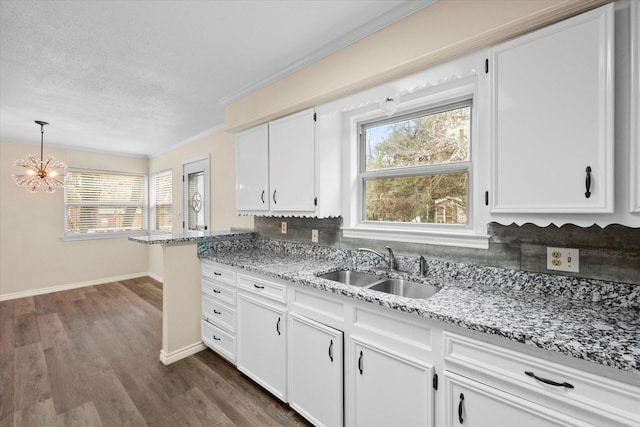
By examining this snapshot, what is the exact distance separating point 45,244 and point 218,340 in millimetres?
4223

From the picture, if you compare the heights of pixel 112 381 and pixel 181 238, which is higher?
pixel 181 238

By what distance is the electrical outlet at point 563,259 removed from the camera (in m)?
1.42

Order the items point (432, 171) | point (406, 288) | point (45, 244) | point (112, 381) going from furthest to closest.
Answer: point (45, 244) → point (112, 381) → point (432, 171) → point (406, 288)

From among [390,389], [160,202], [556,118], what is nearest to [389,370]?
[390,389]

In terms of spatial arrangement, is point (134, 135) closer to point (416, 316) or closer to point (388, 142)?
point (388, 142)

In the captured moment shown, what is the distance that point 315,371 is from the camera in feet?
5.90

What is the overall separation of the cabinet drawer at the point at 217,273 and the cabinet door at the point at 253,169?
2.04ft

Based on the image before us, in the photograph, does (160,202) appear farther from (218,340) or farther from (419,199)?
(419,199)

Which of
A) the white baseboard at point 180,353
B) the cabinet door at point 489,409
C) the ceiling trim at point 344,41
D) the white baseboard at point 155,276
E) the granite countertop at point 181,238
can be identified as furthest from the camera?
the white baseboard at point 155,276

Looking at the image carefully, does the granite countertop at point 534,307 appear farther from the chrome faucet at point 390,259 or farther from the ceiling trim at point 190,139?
the ceiling trim at point 190,139

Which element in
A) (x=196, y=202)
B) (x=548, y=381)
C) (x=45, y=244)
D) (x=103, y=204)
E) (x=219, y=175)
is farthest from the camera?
(x=103, y=204)

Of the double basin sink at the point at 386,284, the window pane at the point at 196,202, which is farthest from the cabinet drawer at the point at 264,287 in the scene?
the window pane at the point at 196,202

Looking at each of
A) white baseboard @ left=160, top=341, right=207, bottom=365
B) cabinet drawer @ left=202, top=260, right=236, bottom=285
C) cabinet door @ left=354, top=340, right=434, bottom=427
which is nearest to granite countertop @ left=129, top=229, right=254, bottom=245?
cabinet drawer @ left=202, top=260, right=236, bottom=285

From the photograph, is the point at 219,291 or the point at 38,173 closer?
the point at 219,291
